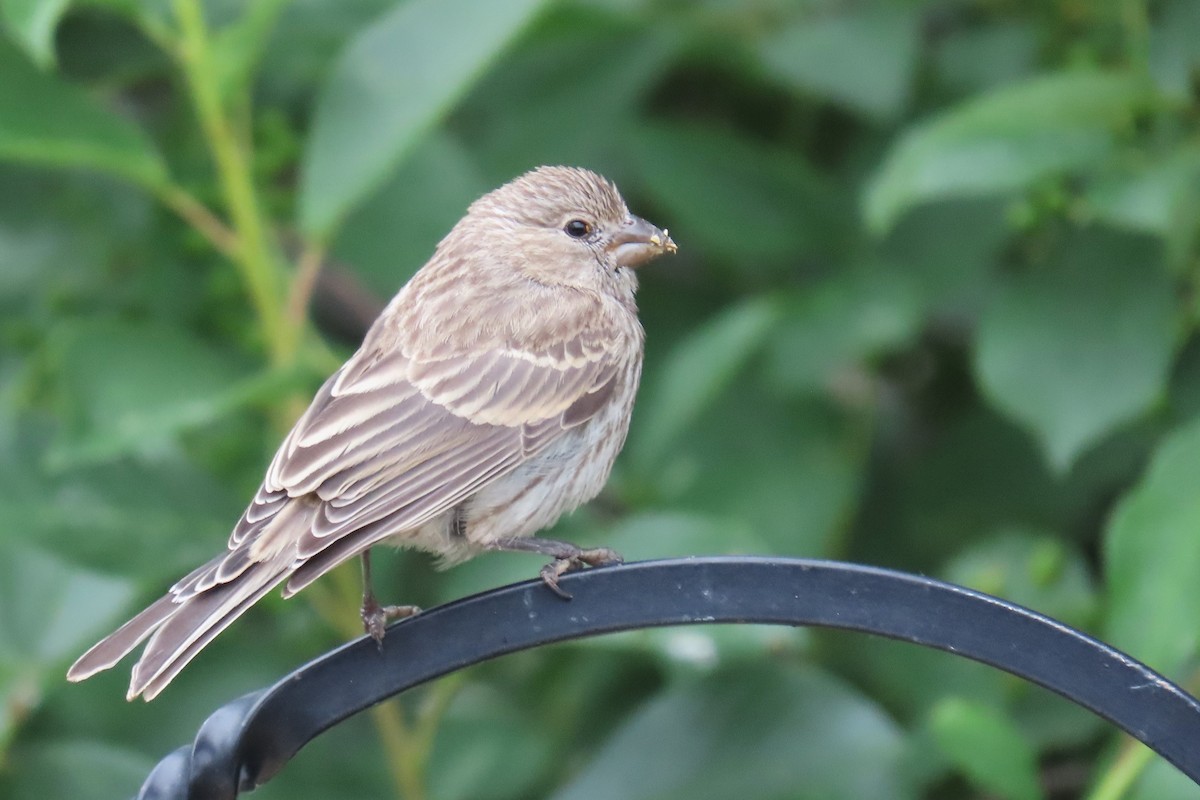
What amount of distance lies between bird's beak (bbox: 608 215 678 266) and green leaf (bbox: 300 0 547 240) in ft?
1.87

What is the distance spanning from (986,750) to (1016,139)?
1324mm

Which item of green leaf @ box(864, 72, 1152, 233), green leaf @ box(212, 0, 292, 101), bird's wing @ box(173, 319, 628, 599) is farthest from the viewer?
green leaf @ box(864, 72, 1152, 233)

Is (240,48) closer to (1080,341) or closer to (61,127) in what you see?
(61,127)

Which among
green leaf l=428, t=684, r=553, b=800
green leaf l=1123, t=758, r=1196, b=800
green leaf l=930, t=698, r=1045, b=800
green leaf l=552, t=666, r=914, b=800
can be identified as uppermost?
green leaf l=428, t=684, r=553, b=800

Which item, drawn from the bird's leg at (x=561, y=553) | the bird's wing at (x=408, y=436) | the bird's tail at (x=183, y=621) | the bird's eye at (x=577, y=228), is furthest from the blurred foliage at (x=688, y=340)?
the bird's tail at (x=183, y=621)

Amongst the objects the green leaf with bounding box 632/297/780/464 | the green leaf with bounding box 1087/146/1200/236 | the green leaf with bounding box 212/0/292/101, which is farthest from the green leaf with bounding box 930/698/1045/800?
the green leaf with bounding box 212/0/292/101

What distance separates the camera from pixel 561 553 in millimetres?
3154

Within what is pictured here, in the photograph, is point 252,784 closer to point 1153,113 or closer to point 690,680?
point 690,680

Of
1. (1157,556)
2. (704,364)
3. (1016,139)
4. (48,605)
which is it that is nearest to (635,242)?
(704,364)

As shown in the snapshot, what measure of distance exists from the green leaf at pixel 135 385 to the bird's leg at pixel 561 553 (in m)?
0.57

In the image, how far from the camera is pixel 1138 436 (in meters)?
4.31

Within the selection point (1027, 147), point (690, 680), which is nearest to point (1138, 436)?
point (1027, 147)

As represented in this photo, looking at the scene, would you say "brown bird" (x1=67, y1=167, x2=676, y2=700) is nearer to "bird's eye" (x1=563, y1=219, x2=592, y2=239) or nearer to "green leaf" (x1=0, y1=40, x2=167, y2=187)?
"bird's eye" (x1=563, y1=219, x2=592, y2=239)

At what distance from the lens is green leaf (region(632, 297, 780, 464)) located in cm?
398
